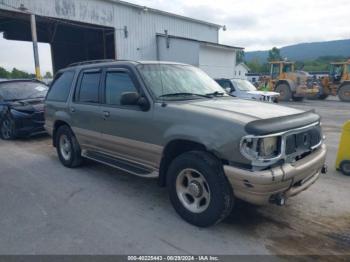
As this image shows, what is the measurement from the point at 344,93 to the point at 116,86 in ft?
68.0

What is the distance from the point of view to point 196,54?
21.1 metres

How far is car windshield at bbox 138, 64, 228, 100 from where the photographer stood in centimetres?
405

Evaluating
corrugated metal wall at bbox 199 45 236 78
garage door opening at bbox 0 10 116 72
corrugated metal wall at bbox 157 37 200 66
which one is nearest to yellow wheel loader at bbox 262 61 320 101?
corrugated metal wall at bbox 199 45 236 78

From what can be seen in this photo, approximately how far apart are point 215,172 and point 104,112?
222 centimetres

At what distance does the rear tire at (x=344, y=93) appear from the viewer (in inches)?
811

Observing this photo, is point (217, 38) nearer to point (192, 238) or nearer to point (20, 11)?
point (20, 11)

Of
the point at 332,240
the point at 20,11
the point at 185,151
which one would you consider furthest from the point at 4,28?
the point at 332,240

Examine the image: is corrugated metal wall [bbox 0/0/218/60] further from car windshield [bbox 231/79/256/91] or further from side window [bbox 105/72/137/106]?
side window [bbox 105/72/137/106]

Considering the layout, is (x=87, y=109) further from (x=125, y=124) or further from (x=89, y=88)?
(x=125, y=124)

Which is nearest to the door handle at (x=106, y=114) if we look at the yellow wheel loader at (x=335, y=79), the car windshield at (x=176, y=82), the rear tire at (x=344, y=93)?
the car windshield at (x=176, y=82)

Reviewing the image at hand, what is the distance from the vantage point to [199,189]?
3.40 meters

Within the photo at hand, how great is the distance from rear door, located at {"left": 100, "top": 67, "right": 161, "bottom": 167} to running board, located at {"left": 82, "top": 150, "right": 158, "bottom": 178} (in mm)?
73

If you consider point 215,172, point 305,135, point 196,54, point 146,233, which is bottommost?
point 146,233

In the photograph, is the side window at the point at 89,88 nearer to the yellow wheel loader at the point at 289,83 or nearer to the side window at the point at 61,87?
the side window at the point at 61,87
